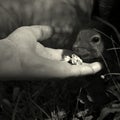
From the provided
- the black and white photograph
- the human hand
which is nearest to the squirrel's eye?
the black and white photograph

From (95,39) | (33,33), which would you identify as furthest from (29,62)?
(95,39)

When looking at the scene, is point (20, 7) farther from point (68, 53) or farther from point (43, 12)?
point (68, 53)

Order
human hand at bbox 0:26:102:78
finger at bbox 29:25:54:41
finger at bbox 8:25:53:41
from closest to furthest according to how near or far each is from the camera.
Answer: human hand at bbox 0:26:102:78
finger at bbox 8:25:53:41
finger at bbox 29:25:54:41

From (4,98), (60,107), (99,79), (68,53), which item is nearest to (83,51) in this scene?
(68,53)

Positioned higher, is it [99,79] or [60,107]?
[99,79]

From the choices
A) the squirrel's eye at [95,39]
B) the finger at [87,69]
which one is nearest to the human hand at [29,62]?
the finger at [87,69]

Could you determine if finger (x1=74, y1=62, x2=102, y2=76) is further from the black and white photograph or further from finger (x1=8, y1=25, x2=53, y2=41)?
finger (x1=8, y1=25, x2=53, y2=41)

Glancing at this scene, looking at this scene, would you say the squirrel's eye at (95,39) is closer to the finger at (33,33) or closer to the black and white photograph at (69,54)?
the black and white photograph at (69,54)

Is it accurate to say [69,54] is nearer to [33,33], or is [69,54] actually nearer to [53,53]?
[53,53]
